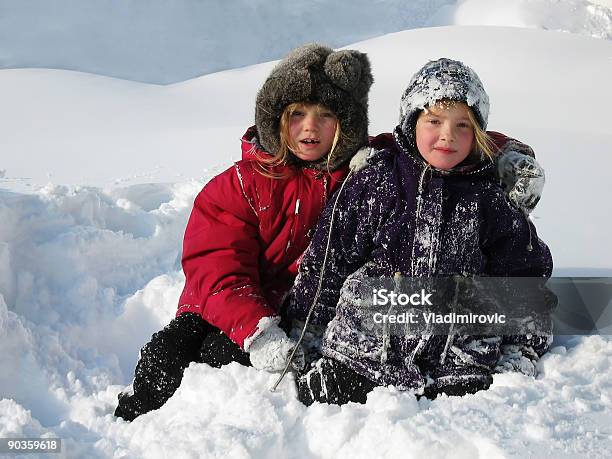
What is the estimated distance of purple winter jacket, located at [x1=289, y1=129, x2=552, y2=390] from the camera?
1765mm

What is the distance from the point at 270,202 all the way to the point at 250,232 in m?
0.12

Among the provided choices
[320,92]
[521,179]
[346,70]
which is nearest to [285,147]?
[320,92]

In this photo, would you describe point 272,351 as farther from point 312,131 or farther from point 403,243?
point 312,131

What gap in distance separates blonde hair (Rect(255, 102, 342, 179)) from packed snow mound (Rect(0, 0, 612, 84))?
1094 centimetres

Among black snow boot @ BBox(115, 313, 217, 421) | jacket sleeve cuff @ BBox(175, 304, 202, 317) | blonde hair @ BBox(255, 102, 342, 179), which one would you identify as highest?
blonde hair @ BBox(255, 102, 342, 179)

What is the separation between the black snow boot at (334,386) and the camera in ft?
5.62

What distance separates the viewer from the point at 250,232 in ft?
6.81

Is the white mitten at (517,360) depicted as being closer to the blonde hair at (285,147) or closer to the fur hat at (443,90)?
the fur hat at (443,90)

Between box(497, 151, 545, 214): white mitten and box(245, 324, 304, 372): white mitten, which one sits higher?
box(497, 151, 545, 214): white mitten

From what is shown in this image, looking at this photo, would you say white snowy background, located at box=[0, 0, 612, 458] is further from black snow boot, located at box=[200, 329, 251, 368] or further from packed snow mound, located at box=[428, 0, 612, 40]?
packed snow mound, located at box=[428, 0, 612, 40]

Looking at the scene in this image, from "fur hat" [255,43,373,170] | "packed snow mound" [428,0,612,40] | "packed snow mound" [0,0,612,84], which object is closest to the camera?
"fur hat" [255,43,373,170]

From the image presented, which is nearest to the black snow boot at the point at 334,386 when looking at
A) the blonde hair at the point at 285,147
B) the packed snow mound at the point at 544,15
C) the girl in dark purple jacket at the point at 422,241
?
the girl in dark purple jacket at the point at 422,241

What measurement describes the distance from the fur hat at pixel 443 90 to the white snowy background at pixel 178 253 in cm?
74

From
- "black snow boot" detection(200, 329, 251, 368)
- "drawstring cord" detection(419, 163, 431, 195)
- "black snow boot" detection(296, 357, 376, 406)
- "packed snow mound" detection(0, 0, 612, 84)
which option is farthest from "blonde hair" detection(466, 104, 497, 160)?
"packed snow mound" detection(0, 0, 612, 84)
